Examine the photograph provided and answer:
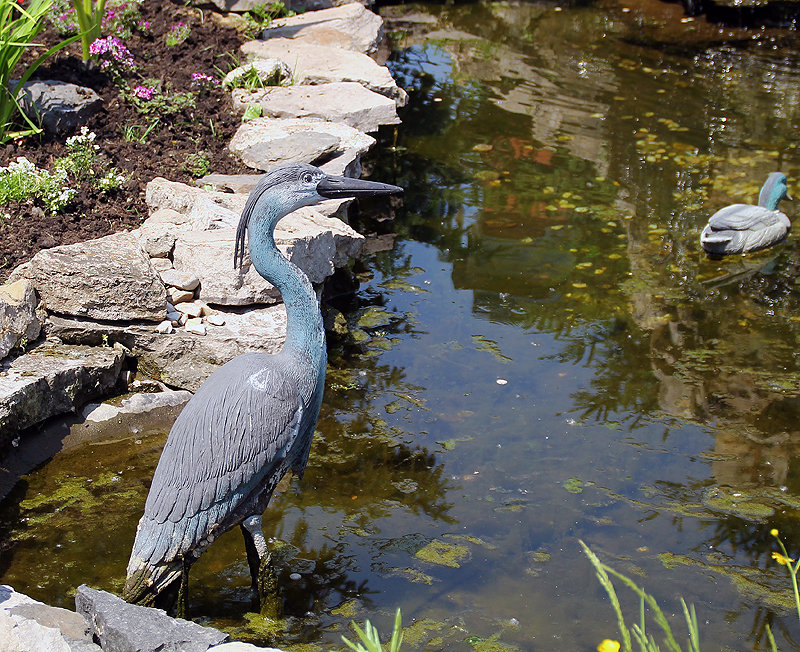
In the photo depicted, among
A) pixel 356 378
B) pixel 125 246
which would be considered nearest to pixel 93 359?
pixel 125 246

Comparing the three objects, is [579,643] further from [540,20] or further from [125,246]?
[540,20]

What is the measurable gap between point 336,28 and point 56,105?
3.75 m

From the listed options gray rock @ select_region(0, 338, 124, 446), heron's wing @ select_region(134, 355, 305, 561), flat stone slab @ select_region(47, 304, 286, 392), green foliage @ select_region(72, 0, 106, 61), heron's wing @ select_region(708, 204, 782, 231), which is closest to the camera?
heron's wing @ select_region(134, 355, 305, 561)

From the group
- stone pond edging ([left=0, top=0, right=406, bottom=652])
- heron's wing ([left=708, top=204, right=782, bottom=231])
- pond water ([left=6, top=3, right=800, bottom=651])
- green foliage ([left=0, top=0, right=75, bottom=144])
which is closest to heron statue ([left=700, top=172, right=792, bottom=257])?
heron's wing ([left=708, top=204, right=782, bottom=231])

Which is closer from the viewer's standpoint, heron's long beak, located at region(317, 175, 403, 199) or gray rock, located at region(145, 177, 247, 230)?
heron's long beak, located at region(317, 175, 403, 199)

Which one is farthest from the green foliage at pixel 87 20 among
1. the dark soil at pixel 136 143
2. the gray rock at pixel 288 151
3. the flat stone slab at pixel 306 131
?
the gray rock at pixel 288 151

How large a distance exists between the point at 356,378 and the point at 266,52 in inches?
173

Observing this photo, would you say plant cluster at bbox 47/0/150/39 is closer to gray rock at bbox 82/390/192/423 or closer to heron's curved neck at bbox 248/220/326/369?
gray rock at bbox 82/390/192/423

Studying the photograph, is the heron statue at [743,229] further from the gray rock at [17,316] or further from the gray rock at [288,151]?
the gray rock at [17,316]

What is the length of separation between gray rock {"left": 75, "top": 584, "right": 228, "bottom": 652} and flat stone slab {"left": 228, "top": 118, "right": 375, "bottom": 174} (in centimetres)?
389

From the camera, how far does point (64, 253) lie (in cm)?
463

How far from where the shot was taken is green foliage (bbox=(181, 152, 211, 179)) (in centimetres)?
619

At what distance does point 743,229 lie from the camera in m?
6.21

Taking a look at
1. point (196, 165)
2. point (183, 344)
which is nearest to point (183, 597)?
point (183, 344)
